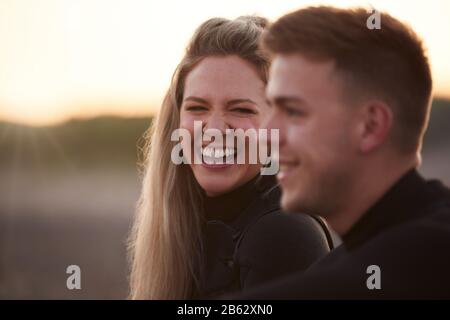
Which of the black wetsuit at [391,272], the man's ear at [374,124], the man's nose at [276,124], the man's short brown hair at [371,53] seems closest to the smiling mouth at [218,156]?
the man's nose at [276,124]

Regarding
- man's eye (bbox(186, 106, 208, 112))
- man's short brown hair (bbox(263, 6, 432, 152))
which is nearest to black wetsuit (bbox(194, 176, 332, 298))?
man's eye (bbox(186, 106, 208, 112))

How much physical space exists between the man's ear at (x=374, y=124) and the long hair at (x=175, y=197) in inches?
43.9

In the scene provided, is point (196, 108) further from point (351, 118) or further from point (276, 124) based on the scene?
point (351, 118)

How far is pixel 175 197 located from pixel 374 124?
1605mm

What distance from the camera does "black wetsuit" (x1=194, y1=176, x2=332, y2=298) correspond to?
318 centimetres

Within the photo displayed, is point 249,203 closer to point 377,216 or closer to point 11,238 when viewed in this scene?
point 377,216

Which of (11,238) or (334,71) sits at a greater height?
(11,238)

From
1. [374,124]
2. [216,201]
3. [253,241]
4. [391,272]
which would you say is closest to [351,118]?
[374,124]

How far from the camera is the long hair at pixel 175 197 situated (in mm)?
3678

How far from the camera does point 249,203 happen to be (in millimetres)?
3613

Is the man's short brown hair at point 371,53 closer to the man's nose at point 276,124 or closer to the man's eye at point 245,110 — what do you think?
the man's nose at point 276,124

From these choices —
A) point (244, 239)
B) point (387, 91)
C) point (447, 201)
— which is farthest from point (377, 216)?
point (244, 239)

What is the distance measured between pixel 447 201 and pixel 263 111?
1332 millimetres

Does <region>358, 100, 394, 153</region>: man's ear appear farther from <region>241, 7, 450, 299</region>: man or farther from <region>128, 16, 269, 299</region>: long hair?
<region>128, 16, 269, 299</region>: long hair
